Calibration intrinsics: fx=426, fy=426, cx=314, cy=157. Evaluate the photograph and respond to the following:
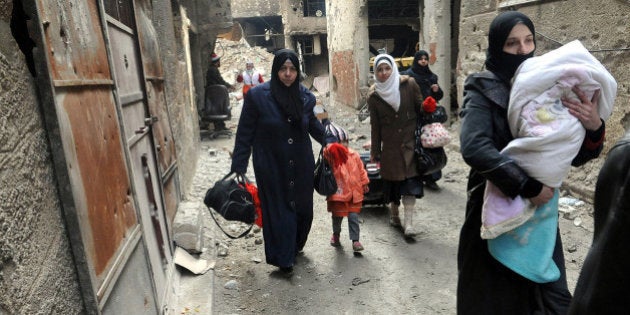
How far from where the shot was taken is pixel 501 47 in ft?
6.19

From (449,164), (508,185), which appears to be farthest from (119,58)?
(449,164)

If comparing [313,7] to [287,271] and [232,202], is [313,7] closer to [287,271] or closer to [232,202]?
[287,271]

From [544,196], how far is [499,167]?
214 mm

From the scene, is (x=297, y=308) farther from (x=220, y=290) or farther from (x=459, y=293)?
(x=459, y=293)

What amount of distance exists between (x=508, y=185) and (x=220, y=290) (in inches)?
94.4

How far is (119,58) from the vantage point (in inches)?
107

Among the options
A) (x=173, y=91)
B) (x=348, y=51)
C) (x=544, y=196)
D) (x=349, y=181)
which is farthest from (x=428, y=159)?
(x=348, y=51)

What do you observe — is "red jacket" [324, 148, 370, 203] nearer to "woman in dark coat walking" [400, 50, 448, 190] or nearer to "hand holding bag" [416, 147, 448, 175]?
"hand holding bag" [416, 147, 448, 175]

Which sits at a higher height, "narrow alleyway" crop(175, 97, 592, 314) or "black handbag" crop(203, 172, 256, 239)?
"black handbag" crop(203, 172, 256, 239)

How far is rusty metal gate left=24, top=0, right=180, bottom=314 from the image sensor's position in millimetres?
1408

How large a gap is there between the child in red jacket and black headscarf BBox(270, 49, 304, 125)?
380 millimetres

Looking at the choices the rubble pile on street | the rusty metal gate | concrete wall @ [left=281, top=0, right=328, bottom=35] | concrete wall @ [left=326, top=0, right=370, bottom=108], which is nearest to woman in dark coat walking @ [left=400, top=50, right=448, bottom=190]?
the rusty metal gate

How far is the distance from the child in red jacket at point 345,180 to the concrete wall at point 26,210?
7.87ft

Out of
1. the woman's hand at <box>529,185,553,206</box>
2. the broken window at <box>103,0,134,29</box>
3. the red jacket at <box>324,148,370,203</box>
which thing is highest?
the broken window at <box>103,0,134,29</box>
